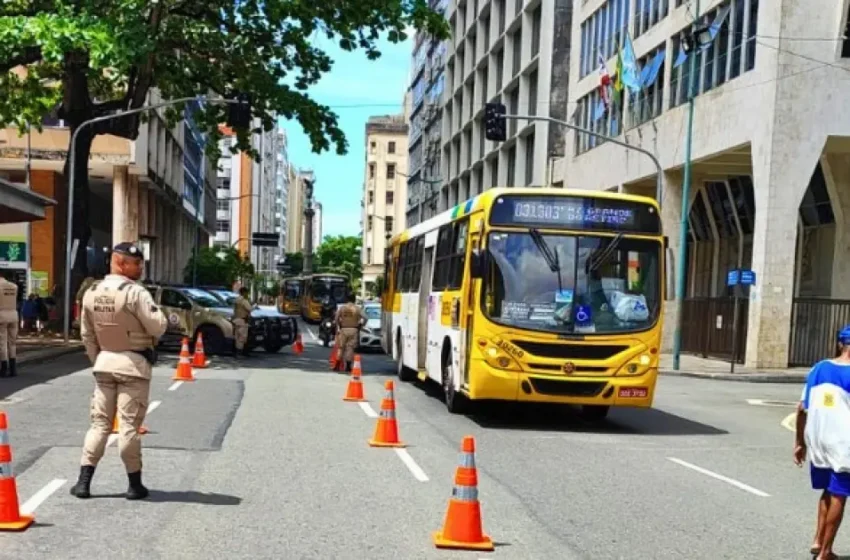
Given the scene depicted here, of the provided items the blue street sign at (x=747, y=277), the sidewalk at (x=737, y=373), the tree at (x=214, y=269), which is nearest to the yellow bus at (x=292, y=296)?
the tree at (x=214, y=269)

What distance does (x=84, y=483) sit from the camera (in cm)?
709

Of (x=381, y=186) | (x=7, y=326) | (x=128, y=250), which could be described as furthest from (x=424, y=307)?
(x=381, y=186)

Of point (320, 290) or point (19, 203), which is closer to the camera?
point (19, 203)

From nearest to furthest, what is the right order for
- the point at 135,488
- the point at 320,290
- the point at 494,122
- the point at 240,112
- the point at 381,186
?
the point at 135,488, the point at 240,112, the point at 494,122, the point at 320,290, the point at 381,186

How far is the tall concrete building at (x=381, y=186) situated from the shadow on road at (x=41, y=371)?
4223 inches

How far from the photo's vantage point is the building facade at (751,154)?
1035 inches

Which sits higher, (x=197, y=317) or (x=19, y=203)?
(x=19, y=203)

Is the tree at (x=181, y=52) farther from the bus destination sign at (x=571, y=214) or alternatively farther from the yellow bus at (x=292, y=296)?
the yellow bus at (x=292, y=296)

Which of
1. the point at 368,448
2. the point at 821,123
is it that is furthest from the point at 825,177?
the point at 368,448

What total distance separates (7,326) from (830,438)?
13854 millimetres

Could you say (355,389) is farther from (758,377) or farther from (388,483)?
(758,377)

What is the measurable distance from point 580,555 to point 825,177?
27778 millimetres

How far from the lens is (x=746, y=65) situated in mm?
28031

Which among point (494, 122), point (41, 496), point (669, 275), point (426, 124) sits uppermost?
point (426, 124)
